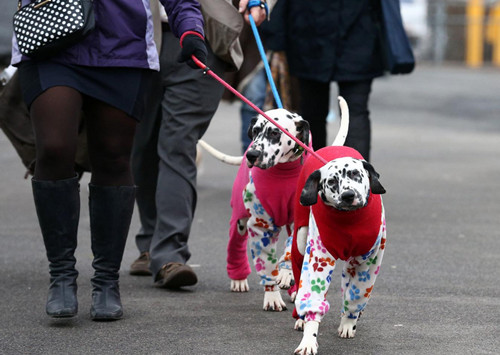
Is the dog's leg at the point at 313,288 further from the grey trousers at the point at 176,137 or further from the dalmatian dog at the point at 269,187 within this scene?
the grey trousers at the point at 176,137

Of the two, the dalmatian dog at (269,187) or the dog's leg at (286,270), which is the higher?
the dalmatian dog at (269,187)

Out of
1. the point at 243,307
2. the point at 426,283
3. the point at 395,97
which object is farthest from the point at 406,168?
the point at 395,97

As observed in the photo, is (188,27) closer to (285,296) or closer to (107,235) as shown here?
(107,235)

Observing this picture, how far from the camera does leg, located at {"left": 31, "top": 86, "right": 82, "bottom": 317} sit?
15.3 feet

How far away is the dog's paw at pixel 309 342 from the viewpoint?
4.20m

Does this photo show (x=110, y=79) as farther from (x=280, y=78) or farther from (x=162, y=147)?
(x=280, y=78)

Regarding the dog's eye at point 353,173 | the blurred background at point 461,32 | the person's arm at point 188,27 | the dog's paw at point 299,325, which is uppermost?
the person's arm at point 188,27

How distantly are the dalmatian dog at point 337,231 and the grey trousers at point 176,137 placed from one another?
1321 millimetres

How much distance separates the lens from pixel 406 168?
11.1 metres

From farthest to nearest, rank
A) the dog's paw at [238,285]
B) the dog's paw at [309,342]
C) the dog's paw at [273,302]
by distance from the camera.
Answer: the dog's paw at [238,285], the dog's paw at [273,302], the dog's paw at [309,342]

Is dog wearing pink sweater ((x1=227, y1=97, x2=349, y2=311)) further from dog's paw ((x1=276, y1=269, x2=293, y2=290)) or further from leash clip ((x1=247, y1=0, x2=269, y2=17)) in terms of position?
leash clip ((x1=247, y1=0, x2=269, y2=17))

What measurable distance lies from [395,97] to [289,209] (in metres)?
15.3

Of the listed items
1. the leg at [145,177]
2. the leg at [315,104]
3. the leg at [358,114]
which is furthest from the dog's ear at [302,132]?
the leg at [315,104]

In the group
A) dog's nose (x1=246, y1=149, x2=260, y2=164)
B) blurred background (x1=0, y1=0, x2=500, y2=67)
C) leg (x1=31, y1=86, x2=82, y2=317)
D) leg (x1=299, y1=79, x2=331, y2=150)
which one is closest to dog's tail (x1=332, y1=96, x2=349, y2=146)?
dog's nose (x1=246, y1=149, x2=260, y2=164)
